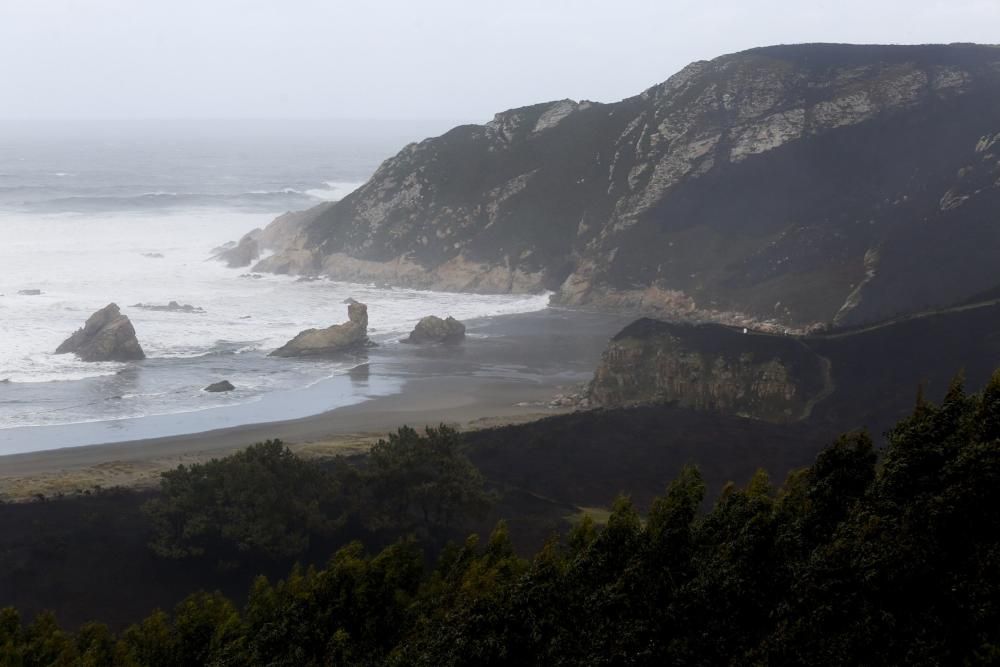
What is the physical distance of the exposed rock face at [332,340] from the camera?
175 feet

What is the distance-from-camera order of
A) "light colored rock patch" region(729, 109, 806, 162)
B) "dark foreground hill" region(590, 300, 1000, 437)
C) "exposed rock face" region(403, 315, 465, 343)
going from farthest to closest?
"light colored rock patch" region(729, 109, 806, 162)
"exposed rock face" region(403, 315, 465, 343)
"dark foreground hill" region(590, 300, 1000, 437)

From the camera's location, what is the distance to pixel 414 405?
1698 inches

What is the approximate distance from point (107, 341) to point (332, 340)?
11213 mm

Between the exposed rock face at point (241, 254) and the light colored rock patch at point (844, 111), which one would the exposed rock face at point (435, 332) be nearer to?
the exposed rock face at point (241, 254)

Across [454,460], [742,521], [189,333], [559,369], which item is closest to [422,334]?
[559,369]

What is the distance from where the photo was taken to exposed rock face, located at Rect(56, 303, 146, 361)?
1968 inches

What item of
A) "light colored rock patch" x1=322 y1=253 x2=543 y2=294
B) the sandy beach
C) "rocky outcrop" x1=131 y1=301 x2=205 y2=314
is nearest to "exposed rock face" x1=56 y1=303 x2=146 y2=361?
the sandy beach

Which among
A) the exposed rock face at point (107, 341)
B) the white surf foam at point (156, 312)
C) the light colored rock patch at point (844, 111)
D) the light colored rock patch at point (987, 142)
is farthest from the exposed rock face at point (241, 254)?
the light colored rock patch at point (987, 142)

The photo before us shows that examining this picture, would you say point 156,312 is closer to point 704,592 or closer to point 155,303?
point 155,303

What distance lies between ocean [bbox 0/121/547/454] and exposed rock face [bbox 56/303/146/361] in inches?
33.1

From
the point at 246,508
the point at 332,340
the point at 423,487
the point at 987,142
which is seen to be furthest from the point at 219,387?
the point at 987,142

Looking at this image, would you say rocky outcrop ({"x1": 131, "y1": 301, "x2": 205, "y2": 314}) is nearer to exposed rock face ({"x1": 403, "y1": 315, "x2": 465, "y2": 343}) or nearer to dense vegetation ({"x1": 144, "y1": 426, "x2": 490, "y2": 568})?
exposed rock face ({"x1": 403, "y1": 315, "x2": 465, "y2": 343})

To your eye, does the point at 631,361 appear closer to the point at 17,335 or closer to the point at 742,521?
the point at 742,521

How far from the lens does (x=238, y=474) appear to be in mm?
26500
